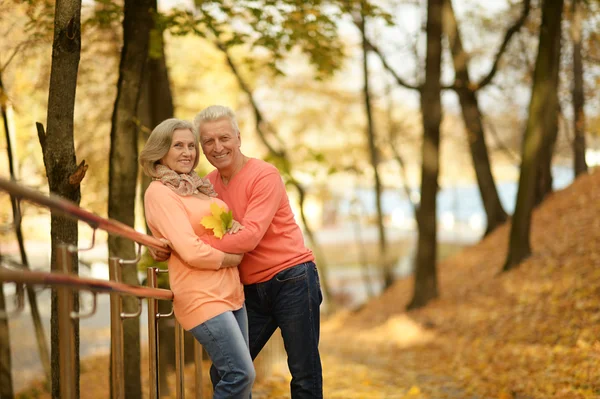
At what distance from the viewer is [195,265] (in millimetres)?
3305

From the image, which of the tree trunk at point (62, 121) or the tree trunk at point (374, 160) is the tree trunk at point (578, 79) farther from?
the tree trunk at point (62, 121)

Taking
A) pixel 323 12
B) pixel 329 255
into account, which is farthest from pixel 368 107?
pixel 329 255

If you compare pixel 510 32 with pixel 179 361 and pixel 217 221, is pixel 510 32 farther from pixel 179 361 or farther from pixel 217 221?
pixel 217 221

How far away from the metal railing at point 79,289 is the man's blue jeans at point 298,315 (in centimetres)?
56

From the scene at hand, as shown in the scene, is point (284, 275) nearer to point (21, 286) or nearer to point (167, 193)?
point (167, 193)

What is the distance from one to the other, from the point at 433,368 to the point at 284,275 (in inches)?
217

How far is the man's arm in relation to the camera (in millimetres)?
3432

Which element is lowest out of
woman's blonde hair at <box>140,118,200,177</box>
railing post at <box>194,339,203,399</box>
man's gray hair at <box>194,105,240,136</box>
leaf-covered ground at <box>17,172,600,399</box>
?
leaf-covered ground at <box>17,172,600,399</box>

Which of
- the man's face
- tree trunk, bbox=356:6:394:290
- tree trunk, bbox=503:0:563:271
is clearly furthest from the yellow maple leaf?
tree trunk, bbox=356:6:394:290

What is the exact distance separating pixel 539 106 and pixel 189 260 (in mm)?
8643

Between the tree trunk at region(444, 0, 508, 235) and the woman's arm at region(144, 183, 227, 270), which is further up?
the tree trunk at region(444, 0, 508, 235)

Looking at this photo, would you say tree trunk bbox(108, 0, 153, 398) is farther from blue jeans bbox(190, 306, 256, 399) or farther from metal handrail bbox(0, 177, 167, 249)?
blue jeans bbox(190, 306, 256, 399)

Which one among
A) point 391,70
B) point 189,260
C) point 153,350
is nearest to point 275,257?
point 189,260

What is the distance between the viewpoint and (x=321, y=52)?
332 inches
